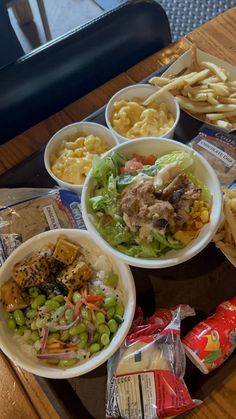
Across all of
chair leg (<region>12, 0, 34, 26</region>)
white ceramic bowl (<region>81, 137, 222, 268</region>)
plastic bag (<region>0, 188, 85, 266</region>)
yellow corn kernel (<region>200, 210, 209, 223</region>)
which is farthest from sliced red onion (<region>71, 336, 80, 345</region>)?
chair leg (<region>12, 0, 34, 26</region>)

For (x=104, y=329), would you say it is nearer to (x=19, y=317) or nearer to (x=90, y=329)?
(x=90, y=329)

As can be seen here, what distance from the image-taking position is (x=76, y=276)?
1.18 m

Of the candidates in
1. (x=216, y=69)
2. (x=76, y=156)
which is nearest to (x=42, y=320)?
(x=76, y=156)

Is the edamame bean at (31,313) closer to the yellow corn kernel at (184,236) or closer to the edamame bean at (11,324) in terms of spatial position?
the edamame bean at (11,324)

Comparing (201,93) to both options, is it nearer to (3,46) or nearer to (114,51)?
(114,51)

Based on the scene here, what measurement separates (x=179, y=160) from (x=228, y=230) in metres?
0.25

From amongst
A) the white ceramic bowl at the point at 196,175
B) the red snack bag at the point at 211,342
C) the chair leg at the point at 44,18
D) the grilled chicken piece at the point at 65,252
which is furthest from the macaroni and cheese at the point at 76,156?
the chair leg at the point at 44,18

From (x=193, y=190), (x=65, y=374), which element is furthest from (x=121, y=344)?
(x=193, y=190)

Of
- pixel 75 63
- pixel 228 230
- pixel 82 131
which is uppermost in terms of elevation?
pixel 75 63

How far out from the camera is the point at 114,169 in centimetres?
126

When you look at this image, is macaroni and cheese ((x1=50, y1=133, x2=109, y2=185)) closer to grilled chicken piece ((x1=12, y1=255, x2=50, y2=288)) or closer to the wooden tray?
the wooden tray

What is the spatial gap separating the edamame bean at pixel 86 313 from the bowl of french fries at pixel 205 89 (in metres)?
0.76

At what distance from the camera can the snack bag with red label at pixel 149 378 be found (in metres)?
1.01

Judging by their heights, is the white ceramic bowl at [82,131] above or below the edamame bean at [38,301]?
above
